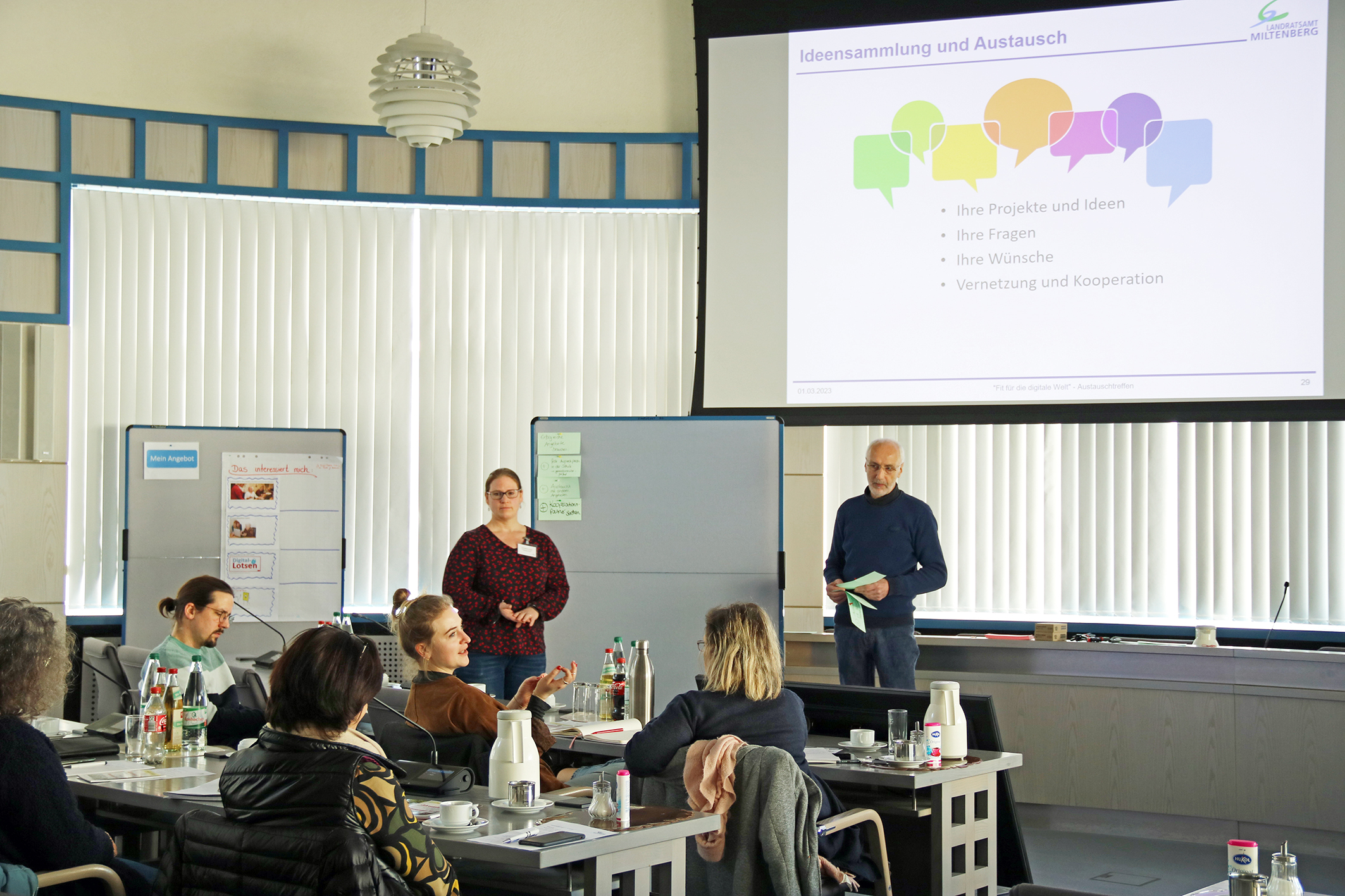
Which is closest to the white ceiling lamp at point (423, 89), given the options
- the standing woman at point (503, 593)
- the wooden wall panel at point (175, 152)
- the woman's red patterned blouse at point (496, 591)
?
the wooden wall panel at point (175, 152)

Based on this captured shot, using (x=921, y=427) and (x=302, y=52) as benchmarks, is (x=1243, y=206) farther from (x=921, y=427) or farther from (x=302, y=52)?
(x=302, y=52)

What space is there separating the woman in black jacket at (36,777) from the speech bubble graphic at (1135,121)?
14.8 feet

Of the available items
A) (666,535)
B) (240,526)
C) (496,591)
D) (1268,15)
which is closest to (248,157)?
(240,526)

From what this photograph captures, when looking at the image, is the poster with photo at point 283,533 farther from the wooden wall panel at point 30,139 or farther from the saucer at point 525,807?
the saucer at point 525,807

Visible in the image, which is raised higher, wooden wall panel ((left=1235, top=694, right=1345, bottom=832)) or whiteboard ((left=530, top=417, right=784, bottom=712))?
whiteboard ((left=530, top=417, right=784, bottom=712))

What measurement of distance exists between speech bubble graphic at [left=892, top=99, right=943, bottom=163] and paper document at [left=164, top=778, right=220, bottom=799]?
4014 mm

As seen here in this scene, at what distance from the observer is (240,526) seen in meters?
6.22

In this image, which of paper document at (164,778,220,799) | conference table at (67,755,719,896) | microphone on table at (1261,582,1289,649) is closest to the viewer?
conference table at (67,755,719,896)

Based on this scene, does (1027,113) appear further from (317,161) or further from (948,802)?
(317,161)

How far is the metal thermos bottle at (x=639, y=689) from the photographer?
4332mm

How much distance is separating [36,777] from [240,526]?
387cm

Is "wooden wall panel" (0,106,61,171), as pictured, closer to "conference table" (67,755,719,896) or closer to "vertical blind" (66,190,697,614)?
"vertical blind" (66,190,697,614)

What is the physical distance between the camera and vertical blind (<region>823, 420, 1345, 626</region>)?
5.50 m

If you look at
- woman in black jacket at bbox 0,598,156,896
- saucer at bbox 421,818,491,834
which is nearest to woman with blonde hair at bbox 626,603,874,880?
saucer at bbox 421,818,491,834
